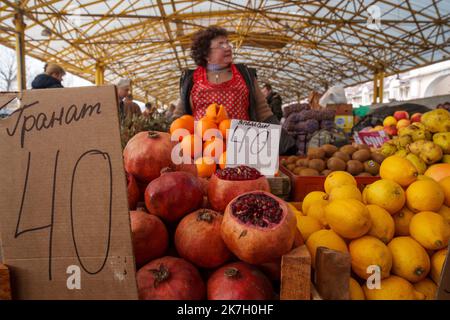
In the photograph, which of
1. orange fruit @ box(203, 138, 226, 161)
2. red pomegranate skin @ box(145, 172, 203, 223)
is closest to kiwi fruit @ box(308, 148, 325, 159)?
orange fruit @ box(203, 138, 226, 161)

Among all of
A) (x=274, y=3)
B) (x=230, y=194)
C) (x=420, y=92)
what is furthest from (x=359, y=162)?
(x=420, y=92)

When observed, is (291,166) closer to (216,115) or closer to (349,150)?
(349,150)

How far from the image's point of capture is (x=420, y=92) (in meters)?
24.7

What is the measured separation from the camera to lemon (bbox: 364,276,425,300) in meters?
1.10

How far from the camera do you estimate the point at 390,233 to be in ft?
4.07

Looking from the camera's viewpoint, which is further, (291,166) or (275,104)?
(275,104)

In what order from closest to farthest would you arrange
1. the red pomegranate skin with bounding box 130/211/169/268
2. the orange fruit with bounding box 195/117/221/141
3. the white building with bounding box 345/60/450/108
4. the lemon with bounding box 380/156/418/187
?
the red pomegranate skin with bounding box 130/211/169/268, the lemon with bounding box 380/156/418/187, the orange fruit with bounding box 195/117/221/141, the white building with bounding box 345/60/450/108

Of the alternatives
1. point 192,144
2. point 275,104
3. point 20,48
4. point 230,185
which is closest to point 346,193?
point 230,185

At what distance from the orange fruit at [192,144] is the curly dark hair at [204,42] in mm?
1158

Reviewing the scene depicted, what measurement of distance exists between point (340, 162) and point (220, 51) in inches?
53.2

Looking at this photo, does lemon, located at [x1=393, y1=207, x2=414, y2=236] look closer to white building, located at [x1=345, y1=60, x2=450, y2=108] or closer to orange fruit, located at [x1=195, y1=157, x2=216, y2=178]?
orange fruit, located at [x1=195, y1=157, x2=216, y2=178]

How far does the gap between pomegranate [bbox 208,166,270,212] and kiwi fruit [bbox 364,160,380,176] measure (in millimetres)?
1597

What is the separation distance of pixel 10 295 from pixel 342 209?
1060 millimetres
